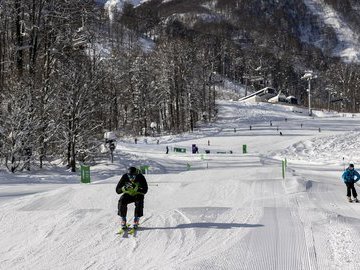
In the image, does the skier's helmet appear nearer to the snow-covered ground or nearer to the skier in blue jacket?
the snow-covered ground

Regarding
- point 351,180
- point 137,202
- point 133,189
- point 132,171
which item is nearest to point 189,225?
point 137,202

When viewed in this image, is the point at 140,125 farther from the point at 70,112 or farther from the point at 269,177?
the point at 269,177

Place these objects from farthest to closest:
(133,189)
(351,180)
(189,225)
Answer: (351,180)
(189,225)
(133,189)

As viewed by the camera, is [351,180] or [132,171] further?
[351,180]

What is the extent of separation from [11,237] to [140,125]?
58816 millimetres

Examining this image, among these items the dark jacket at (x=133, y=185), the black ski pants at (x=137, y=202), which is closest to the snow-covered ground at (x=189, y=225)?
the black ski pants at (x=137, y=202)

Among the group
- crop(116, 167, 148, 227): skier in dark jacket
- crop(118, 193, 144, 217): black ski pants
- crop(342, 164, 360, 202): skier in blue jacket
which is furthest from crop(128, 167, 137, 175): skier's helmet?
crop(342, 164, 360, 202): skier in blue jacket

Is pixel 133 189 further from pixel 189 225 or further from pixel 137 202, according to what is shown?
pixel 189 225

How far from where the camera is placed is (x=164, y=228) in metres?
10.7

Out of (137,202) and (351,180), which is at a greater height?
(137,202)

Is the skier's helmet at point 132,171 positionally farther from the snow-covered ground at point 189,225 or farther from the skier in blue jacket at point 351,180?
the skier in blue jacket at point 351,180

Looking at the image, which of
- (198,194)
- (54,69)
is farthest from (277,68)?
(198,194)

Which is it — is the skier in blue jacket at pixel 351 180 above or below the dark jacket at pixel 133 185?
below

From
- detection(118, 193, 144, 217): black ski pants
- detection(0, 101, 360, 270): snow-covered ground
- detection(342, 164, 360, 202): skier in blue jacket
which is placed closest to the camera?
detection(0, 101, 360, 270): snow-covered ground
